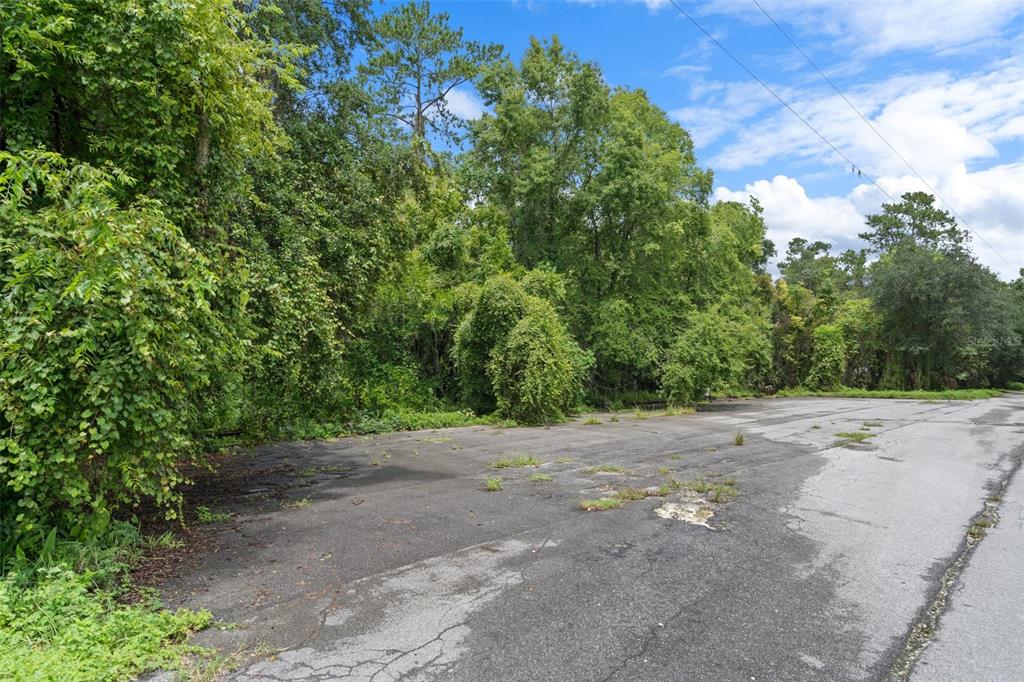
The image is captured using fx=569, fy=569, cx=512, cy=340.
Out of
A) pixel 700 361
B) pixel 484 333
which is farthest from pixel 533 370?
pixel 700 361

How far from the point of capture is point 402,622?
3518 millimetres

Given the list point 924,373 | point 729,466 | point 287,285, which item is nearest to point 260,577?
point 287,285

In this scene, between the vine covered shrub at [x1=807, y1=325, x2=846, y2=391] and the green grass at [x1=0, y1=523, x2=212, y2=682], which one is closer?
the green grass at [x1=0, y1=523, x2=212, y2=682]

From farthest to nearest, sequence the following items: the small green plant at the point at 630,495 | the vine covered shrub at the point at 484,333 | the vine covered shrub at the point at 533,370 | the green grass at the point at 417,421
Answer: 1. the vine covered shrub at the point at 484,333
2. the vine covered shrub at the point at 533,370
3. the green grass at the point at 417,421
4. the small green plant at the point at 630,495

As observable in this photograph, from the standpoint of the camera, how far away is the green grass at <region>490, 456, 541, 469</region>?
8.77 meters

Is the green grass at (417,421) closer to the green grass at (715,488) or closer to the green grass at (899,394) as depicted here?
the green grass at (715,488)

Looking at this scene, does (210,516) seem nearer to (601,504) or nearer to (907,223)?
(601,504)

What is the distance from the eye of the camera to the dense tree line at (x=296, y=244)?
11.9 feet

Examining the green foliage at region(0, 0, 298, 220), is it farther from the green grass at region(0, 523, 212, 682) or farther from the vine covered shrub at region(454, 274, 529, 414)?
the vine covered shrub at region(454, 274, 529, 414)

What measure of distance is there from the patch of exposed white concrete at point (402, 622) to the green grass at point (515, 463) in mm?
3995

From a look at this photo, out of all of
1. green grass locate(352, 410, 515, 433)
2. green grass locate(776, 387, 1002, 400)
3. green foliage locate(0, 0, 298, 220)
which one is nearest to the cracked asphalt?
green foliage locate(0, 0, 298, 220)

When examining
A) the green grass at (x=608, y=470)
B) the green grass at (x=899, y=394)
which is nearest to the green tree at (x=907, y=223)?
the green grass at (x=899, y=394)

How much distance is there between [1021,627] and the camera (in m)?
3.65

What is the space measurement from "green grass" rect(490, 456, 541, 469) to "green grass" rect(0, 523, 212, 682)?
17.6 ft
